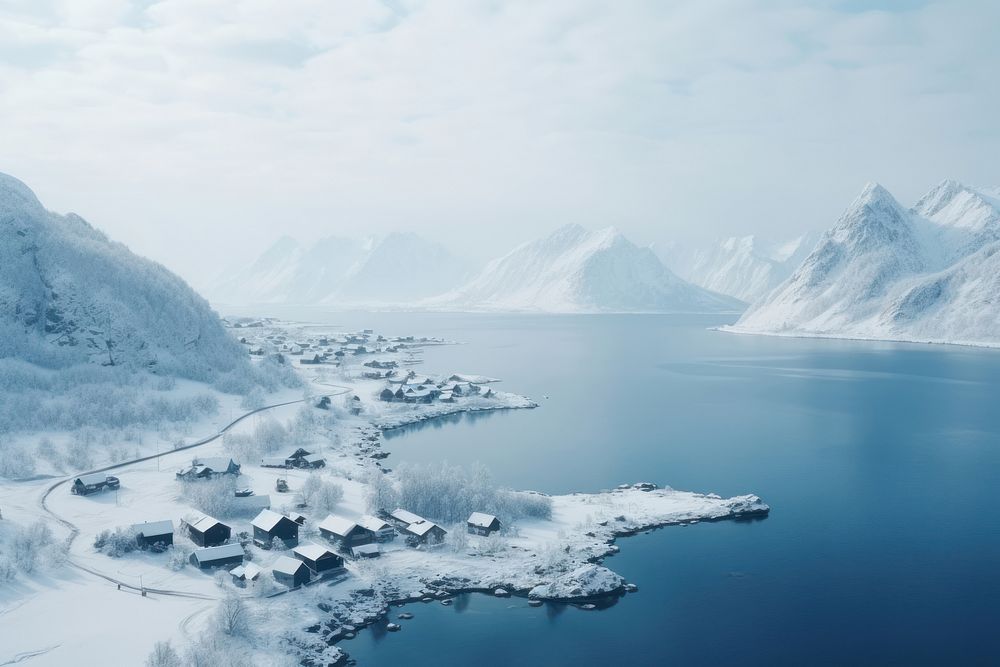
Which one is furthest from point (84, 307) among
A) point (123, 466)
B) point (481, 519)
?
point (481, 519)

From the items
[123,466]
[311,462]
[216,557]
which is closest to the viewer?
[216,557]

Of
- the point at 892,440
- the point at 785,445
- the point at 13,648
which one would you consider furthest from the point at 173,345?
the point at 892,440

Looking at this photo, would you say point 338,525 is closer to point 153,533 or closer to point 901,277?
point 153,533

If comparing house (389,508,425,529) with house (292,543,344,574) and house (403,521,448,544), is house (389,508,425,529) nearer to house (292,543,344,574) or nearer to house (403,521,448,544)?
house (403,521,448,544)

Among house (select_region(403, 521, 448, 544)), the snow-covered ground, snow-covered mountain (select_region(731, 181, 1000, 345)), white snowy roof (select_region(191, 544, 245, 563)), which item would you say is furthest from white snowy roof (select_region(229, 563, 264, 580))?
snow-covered mountain (select_region(731, 181, 1000, 345))

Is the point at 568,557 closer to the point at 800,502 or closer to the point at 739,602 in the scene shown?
the point at 739,602

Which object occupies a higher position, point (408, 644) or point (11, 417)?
point (11, 417)
